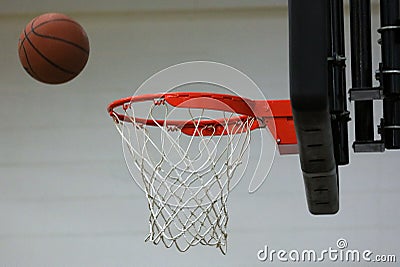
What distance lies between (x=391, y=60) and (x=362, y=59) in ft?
0.47

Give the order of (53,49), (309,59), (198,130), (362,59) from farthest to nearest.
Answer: (198,130) < (53,49) < (362,59) < (309,59)

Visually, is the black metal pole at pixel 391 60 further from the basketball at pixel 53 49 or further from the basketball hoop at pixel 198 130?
the basketball at pixel 53 49

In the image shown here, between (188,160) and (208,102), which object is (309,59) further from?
(188,160)

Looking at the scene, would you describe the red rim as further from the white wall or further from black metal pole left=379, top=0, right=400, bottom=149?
the white wall

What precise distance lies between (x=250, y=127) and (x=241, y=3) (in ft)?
6.17

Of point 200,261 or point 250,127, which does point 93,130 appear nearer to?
point 200,261

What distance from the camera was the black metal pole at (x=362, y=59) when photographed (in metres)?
2.24

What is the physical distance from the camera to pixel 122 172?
4637mm

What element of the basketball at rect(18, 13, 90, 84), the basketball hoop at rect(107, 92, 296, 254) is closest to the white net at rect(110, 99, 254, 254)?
the basketball hoop at rect(107, 92, 296, 254)

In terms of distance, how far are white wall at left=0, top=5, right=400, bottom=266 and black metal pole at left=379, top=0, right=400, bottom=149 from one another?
7.82 feet

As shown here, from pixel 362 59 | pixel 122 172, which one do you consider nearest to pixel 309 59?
pixel 362 59

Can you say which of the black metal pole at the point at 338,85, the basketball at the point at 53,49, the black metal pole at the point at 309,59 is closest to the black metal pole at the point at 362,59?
the black metal pole at the point at 338,85

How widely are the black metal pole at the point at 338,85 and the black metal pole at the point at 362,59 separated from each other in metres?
0.06

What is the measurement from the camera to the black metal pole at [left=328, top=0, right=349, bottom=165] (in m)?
2.07
